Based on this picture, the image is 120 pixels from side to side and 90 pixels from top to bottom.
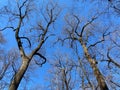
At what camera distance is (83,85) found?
29500mm

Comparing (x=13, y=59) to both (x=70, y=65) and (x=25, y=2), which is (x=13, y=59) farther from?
(x=25, y=2)

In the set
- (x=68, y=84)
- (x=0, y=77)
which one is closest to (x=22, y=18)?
(x=0, y=77)

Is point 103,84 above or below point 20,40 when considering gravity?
below

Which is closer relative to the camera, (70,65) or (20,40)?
(20,40)

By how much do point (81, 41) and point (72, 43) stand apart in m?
2.57

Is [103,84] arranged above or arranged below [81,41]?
below

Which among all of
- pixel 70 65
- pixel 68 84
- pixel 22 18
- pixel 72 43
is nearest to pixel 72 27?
pixel 72 43

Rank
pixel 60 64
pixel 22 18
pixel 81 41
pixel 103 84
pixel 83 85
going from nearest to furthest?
pixel 103 84, pixel 22 18, pixel 81 41, pixel 83 85, pixel 60 64

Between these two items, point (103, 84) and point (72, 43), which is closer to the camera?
point (103, 84)

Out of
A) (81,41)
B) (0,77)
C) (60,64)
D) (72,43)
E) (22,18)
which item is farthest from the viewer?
(60,64)

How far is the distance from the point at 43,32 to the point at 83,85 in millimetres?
12128

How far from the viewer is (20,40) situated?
656 inches

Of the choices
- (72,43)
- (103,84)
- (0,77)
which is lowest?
(103,84)

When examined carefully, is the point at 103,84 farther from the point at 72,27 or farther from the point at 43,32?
the point at 72,27
